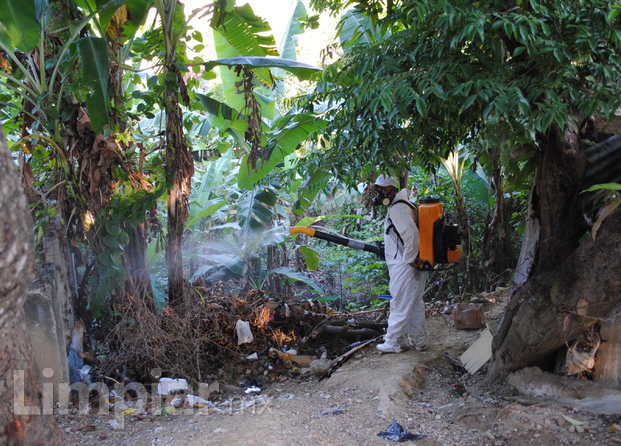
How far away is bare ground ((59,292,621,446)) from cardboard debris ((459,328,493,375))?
135mm

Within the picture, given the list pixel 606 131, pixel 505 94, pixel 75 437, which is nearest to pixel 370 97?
pixel 505 94

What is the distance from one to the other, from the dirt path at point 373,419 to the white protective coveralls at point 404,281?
507 millimetres

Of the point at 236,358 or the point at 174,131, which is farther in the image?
the point at 236,358

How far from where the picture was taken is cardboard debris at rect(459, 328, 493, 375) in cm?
484

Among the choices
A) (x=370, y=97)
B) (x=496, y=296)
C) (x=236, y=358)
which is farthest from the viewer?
(x=496, y=296)

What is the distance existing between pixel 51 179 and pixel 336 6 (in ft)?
11.0

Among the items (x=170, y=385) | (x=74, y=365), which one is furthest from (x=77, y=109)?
(x=170, y=385)

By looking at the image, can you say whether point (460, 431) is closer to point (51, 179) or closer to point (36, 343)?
point (36, 343)

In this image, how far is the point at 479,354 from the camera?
4.93 metres

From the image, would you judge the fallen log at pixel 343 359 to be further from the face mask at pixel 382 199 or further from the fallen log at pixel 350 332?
the face mask at pixel 382 199

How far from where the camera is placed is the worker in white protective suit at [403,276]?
5617 millimetres

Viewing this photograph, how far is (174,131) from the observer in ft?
17.5

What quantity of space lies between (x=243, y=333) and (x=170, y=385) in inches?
48.2

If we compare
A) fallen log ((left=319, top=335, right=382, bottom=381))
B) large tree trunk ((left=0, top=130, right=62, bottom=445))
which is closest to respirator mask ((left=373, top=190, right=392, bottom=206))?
fallen log ((left=319, top=335, right=382, bottom=381))
